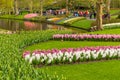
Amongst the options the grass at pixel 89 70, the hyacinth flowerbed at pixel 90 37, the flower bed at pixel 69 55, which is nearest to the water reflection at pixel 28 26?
the hyacinth flowerbed at pixel 90 37

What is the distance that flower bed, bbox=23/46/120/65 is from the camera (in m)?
12.8

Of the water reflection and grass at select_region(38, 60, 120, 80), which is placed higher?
grass at select_region(38, 60, 120, 80)

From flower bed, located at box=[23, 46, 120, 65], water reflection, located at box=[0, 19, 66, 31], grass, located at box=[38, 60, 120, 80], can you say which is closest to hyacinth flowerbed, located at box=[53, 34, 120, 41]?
flower bed, located at box=[23, 46, 120, 65]

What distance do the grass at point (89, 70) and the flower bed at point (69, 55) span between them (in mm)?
299

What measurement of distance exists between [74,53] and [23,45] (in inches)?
217

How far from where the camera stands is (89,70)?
12.5 meters

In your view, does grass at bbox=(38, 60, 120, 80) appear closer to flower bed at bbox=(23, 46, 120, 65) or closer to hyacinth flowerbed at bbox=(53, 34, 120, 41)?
flower bed at bbox=(23, 46, 120, 65)

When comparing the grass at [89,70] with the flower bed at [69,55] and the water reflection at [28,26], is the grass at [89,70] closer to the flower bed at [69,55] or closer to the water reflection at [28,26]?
the flower bed at [69,55]

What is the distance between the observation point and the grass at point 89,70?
444 inches

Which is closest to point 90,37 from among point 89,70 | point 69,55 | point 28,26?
point 69,55

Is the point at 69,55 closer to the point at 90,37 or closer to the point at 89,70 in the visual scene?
the point at 89,70

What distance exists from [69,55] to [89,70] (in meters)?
1.29

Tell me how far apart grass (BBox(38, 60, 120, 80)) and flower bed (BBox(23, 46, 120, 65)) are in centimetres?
30

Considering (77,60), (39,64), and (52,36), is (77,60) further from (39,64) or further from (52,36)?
(52,36)
